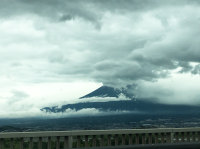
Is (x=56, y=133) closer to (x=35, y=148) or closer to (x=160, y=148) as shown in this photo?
(x=35, y=148)

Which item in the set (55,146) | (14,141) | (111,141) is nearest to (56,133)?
(55,146)

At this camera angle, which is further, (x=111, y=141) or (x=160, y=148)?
(x=111, y=141)

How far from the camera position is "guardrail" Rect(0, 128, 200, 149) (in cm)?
970

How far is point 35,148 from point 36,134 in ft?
1.21

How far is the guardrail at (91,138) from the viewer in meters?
9.70

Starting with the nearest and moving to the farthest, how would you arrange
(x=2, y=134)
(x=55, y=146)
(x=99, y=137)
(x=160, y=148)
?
(x=160, y=148) → (x=2, y=134) → (x=55, y=146) → (x=99, y=137)

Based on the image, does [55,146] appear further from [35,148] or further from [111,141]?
[111,141]

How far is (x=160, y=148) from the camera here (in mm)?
8008

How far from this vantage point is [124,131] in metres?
11.1

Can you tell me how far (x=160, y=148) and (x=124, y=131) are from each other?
125 inches

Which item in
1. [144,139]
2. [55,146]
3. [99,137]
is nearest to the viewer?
[55,146]

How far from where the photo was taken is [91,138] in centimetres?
1078

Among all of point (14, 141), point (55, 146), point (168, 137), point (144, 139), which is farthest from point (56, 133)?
point (168, 137)

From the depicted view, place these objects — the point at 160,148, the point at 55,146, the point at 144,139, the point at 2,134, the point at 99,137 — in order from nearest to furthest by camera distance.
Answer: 1. the point at 160,148
2. the point at 2,134
3. the point at 55,146
4. the point at 99,137
5. the point at 144,139
